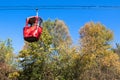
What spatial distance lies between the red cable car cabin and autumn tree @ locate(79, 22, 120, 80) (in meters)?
21.9

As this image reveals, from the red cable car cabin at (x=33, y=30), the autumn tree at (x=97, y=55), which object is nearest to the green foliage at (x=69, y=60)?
the autumn tree at (x=97, y=55)

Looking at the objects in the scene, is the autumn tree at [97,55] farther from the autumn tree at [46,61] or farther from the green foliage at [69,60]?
the autumn tree at [46,61]

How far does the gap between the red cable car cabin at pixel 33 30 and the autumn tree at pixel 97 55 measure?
71.9 feet

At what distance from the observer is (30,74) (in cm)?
3669

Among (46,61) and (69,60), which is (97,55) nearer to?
(69,60)

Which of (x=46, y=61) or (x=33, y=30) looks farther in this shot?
(x=46, y=61)

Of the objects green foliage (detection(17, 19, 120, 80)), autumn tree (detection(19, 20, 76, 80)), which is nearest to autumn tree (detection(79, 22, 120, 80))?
green foliage (detection(17, 19, 120, 80))

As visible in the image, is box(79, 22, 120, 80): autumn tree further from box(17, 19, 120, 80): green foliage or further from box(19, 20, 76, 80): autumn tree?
box(19, 20, 76, 80): autumn tree

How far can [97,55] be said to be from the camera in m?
41.5

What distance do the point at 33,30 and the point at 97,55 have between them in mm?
26298

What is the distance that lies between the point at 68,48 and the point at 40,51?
439cm

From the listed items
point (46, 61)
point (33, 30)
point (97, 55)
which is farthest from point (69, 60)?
point (33, 30)

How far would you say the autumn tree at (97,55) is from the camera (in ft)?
127

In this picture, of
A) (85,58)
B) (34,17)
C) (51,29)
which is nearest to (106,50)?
(85,58)
